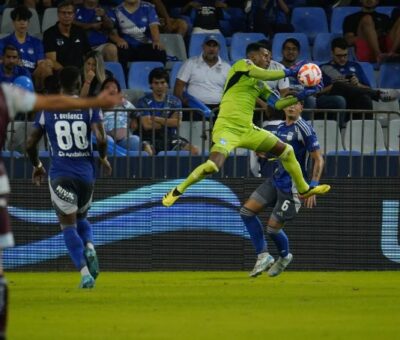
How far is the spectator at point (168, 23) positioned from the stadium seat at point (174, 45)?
392 mm

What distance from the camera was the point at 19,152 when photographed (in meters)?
17.8

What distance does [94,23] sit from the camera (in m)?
21.1

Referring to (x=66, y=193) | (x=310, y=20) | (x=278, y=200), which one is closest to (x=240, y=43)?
(x=310, y=20)

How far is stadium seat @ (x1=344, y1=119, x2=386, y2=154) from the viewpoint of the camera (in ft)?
59.7

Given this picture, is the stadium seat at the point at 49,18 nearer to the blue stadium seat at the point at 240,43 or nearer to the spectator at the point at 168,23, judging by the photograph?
the spectator at the point at 168,23

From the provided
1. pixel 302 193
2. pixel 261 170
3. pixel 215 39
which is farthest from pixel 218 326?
pixel 215 39

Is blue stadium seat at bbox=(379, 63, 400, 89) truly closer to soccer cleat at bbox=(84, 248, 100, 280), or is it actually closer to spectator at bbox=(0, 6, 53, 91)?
spectator at bbox=(0, 6, 53, 91)

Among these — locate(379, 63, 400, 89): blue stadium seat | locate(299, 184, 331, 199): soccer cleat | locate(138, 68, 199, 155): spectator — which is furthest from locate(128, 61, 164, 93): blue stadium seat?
locate(299, 184, 331, 199): soccer cleat

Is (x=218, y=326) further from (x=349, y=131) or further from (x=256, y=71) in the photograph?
(x=349, y=131)

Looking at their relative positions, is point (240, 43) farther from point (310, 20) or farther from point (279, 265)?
point (279, 265)

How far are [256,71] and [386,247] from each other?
3.61m

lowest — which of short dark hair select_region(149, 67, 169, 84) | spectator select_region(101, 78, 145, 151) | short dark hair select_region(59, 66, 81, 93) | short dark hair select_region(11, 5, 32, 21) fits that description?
spectator select_region(101, 78, 145, 151)

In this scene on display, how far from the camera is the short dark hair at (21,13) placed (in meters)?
19.8

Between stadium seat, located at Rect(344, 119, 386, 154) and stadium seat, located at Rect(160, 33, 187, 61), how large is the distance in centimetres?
433
